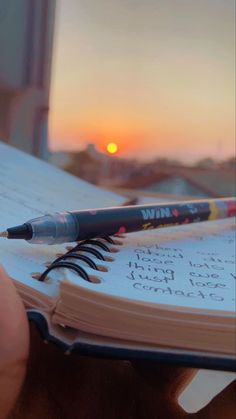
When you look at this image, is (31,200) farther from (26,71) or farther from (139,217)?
(26,71)

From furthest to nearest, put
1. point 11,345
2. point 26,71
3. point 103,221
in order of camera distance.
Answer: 1. point 26,71
2. point 103,221
3. point 11,345

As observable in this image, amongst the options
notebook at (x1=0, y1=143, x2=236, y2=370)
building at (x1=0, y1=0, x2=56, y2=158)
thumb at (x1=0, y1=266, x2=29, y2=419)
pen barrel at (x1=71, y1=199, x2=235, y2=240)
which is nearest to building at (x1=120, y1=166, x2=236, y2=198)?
building at (x1=0, y1=0, x2=56, y2=158)

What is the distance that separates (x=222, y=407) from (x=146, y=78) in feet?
2.09

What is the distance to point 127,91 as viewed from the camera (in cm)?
86

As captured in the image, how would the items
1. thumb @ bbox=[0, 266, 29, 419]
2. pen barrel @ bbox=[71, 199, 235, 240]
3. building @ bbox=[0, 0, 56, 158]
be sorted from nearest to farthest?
1. thumb @ bbox=[0, 266, 29, 419]
2. pen barrel @ bbox=[71, 199, 235, 240]
3. building @ bbox=[0, 0, 56, 158]

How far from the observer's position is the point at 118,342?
23 centimetres

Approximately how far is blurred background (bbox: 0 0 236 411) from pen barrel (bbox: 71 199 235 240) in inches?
14.2

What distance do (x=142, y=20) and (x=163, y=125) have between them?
0.53 ft

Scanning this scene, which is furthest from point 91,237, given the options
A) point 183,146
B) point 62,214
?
point 183,146

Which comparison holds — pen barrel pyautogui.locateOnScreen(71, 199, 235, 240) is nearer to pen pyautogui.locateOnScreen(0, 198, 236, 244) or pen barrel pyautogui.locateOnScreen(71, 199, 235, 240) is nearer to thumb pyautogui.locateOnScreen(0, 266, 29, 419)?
pen pyautogui.locateOnScreen(0, 198, 236, 244)

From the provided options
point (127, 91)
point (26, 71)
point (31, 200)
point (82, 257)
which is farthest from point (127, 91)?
point (82, 257)

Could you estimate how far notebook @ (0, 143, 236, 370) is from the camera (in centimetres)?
23

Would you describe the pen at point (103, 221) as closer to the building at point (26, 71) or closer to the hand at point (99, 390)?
the hand at point (99, 390)

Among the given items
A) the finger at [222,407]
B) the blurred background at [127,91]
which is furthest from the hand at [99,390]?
the blurred background at [127,91]
